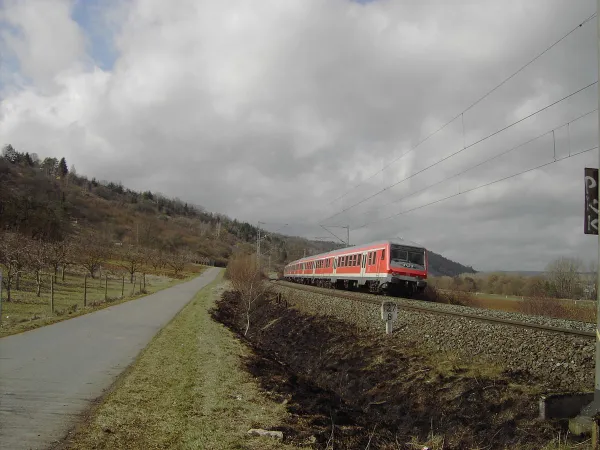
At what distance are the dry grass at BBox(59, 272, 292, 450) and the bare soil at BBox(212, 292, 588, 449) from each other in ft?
1.84

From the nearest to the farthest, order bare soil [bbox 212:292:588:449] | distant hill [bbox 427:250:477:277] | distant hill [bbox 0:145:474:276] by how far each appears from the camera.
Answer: bare soil [bbox 212:292:588:449] → distant hill [bbox 427:250:477:277] → distant hill [bbox 0:145:474:276]

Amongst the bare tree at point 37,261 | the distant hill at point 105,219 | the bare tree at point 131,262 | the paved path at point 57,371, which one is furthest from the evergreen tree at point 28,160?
the paved path at point 57,371

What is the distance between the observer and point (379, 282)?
78.7 feet

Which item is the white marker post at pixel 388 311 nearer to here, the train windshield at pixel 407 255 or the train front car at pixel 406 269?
the train front car at pixel 406 269

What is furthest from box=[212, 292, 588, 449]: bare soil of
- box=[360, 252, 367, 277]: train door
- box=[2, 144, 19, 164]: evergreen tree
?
box=[2, 144, 19, 164]: evergreen tree

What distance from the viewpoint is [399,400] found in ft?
34.8

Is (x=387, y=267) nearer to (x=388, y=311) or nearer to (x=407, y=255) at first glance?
(x=407, y=255)

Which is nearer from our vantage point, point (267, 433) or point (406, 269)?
point (267, 433)

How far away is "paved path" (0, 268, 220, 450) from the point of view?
17.4 ft

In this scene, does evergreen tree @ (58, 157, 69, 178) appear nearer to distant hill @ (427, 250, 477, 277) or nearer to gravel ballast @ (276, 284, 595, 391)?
distant hill @ (427, 250, 477, 277)

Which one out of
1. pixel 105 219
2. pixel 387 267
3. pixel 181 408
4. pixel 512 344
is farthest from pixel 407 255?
pixel 105 219

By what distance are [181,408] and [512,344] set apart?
7.66 meters

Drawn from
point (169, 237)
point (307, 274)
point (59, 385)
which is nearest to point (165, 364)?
point (59, 385)

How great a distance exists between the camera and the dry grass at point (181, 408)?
5.38 meters
